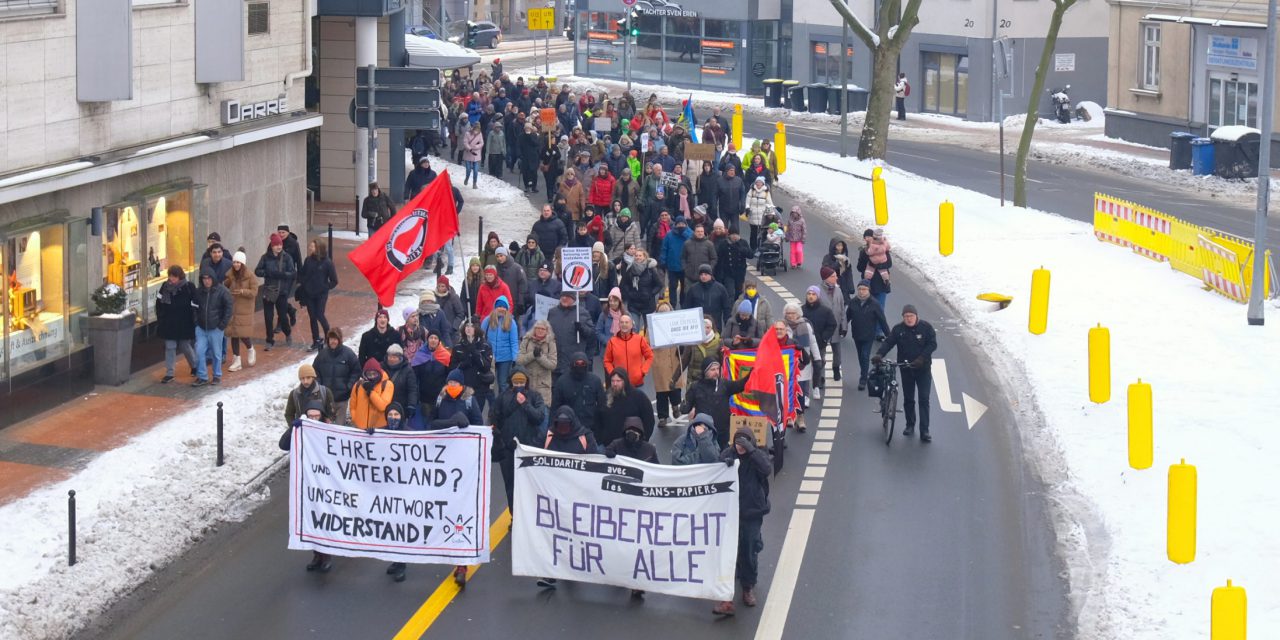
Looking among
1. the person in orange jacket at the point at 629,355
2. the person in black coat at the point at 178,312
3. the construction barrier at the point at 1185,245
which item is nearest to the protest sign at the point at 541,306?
the person in orange jacket at the point at 629,355

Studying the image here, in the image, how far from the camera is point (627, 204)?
1174 inches

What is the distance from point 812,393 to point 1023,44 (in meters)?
41.1

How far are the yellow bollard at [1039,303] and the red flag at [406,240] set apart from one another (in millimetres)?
8057

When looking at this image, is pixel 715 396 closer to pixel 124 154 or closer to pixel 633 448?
pixel 633 448

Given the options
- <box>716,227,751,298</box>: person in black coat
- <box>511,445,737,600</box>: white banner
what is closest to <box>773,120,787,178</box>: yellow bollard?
<box>716,227,751,298</box>: person in black coat

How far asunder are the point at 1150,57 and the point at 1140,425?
37.2 metres

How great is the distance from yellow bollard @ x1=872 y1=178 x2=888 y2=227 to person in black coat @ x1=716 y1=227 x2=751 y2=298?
10.1m

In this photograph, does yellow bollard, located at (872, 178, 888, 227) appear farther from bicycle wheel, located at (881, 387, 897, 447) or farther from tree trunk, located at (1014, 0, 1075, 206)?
bicycle wheel, located at (881, 387, 897, 447)

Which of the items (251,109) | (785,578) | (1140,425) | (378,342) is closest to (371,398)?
(378,342)

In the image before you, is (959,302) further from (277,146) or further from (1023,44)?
(1023,44)

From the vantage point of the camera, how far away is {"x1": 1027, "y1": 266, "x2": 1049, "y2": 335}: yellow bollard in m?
23.6

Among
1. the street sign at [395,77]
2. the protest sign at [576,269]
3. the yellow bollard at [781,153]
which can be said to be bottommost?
the protest sign at [576,269]

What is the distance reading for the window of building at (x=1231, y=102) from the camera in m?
46.6

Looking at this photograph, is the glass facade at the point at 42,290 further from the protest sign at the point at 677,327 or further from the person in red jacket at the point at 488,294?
the protest sign at the point at 677,327
